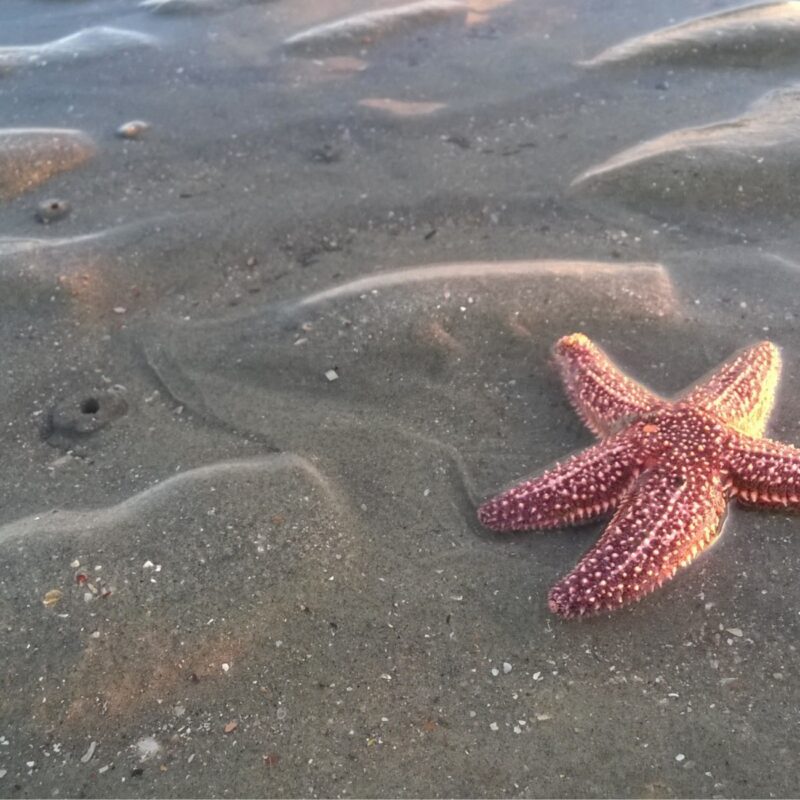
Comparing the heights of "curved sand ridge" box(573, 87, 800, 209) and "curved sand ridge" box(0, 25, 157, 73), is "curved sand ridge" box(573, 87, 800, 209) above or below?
below

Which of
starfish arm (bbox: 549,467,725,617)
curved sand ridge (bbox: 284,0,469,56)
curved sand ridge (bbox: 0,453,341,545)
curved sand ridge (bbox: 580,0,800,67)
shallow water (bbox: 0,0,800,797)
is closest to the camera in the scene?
shallow water (bbox: 0,0,800,797)

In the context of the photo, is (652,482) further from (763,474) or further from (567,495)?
(763,474)

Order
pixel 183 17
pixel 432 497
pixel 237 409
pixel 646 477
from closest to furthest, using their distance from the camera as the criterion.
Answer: pixel 646 477
pixel 432 497
pixel 237 409
pixel 183 17

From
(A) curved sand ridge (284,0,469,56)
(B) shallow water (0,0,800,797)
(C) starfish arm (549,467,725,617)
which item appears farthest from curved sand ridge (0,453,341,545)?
(A) curved sand ridge (284,0,469,56)

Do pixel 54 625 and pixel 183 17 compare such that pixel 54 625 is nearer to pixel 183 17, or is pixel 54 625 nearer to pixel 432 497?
pixel 432 497

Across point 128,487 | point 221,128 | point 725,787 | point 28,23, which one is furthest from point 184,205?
point 725,787

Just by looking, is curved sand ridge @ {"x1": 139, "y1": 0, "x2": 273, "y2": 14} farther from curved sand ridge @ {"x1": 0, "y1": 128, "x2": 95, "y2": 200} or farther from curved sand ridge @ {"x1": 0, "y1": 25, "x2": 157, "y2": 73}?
curved sand ridge @ {"x1": 0, "y1": 128, "x2": 95, "y2": 200}
